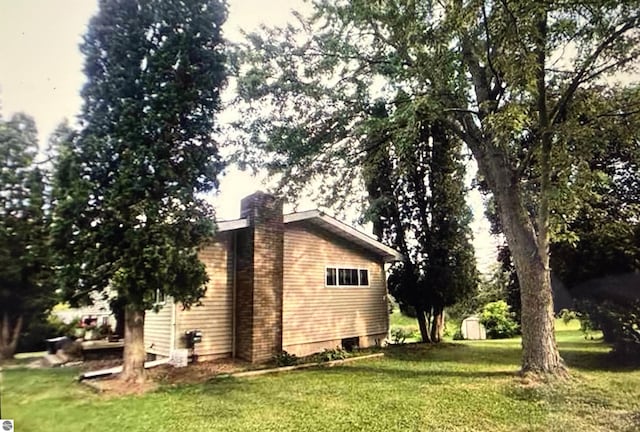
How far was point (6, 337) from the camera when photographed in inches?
49.4

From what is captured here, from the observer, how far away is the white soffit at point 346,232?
5.05 metres

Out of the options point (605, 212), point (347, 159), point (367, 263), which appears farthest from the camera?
point (367, 263)

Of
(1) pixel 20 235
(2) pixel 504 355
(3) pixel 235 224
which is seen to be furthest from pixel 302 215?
(1) pixel 20 235

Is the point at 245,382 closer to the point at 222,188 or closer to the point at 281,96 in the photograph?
the point at 222,188

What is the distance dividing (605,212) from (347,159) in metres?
2.37

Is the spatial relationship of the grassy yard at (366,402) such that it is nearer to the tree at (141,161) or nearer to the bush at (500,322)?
the bush at (500,322)

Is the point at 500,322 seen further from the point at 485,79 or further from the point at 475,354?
the point at 485,79

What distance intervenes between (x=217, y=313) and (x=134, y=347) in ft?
5.12

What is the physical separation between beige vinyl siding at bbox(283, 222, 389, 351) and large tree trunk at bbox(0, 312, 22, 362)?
12.5ft

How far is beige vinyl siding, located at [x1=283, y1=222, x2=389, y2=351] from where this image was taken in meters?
5.16

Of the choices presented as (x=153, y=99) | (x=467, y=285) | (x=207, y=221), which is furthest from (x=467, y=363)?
(x=153, y=99)

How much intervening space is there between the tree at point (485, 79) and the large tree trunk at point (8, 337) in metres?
2.55

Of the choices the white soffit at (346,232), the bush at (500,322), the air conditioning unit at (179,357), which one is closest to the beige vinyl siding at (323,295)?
the white soffit at (346,232)

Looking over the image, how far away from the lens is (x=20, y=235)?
1266 mm
